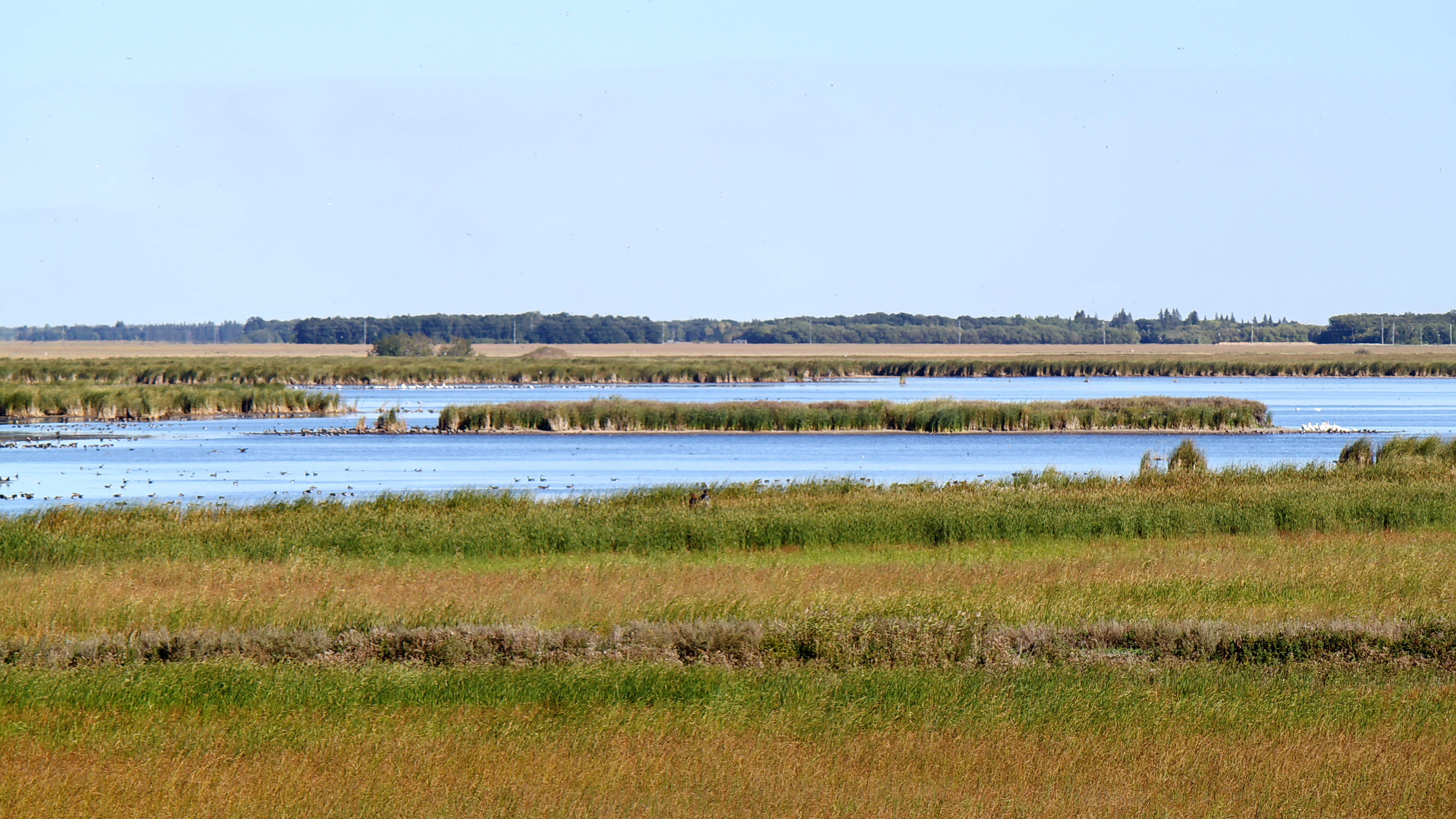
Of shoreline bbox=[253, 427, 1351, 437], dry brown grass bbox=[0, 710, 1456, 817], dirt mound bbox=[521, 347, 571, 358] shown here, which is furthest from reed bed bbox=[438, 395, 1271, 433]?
dirt mound bbox=[521, 347, 571, 358]

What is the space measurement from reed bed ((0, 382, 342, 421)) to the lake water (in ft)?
9.71

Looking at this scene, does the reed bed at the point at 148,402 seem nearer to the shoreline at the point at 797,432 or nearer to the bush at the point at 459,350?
the shoreline at the point at 797,432

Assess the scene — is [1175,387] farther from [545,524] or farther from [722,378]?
[545,524]

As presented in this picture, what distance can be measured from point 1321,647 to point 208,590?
12760 mm

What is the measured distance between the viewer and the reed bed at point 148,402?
64.1 metres

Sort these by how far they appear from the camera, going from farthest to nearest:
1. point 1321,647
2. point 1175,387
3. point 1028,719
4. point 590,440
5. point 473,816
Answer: point 1175,387 → point 590,440 → point 1321,647 → point 1028,719 → point 473,816

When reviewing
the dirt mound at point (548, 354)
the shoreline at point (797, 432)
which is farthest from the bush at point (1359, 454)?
the dirt mound at point (548, 354)

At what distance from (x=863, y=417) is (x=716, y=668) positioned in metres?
45.5

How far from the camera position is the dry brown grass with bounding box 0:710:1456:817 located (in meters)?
9.22

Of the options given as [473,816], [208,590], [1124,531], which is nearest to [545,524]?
[208,590]

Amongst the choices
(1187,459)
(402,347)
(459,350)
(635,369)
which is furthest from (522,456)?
(402,347)

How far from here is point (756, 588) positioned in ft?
59.1

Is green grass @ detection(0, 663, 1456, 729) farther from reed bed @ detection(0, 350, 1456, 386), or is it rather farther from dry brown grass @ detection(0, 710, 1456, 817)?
reed bed @ detection(0, 350, 1456, 386)

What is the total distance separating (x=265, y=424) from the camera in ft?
203
